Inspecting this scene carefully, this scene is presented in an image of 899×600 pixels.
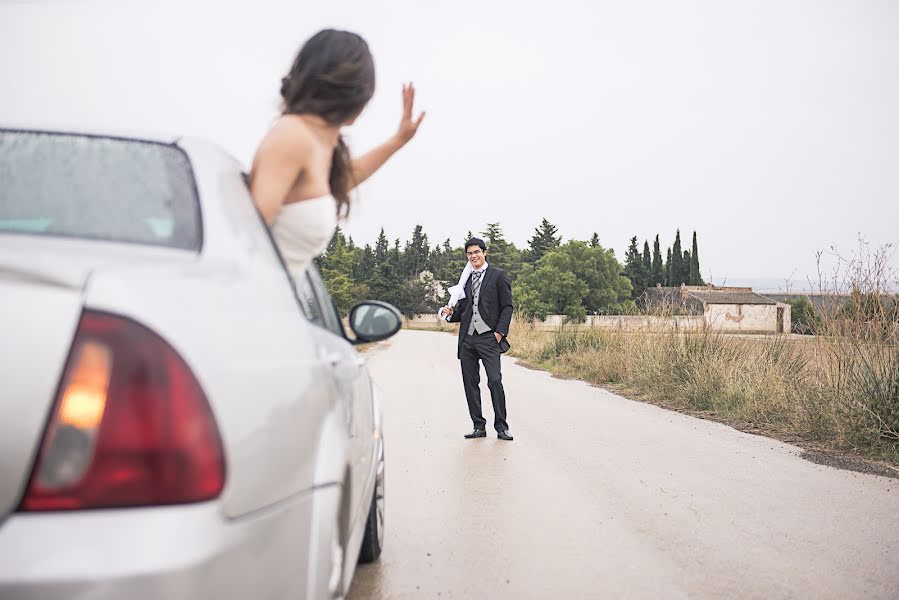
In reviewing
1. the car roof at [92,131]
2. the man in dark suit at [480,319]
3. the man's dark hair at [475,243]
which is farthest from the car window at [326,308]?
the man's dark hair at [475,243]

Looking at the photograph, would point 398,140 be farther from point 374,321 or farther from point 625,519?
point 625,519

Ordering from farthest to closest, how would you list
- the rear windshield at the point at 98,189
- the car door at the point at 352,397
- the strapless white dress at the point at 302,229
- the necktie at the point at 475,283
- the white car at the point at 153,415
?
the necktie at the point at 475,283 < the strapless white dress at the point at 302,229 < the car door at the point at 352,397 < the rear windshield at the point at 98,189 < the white car at the point at 153,415

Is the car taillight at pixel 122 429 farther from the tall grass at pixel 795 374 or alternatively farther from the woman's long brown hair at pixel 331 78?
the tall grass at pixel 795 374

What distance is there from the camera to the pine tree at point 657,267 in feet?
407

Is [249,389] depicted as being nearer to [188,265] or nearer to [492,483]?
[188,265]

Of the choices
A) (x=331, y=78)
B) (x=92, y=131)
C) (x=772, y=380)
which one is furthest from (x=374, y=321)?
(x=772, y=380)

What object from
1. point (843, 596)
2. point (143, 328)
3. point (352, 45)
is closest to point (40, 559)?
point (143, 328)

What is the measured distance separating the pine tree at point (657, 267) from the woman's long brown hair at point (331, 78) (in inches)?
4841

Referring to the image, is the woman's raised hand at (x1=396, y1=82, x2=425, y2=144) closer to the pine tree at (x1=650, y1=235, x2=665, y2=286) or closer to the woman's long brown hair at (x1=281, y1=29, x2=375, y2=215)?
the woman's long brown hair at (x1=281, y1=29, x2=375, y2=215)

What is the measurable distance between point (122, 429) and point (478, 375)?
26.0 ft

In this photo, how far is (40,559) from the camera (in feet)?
4.05

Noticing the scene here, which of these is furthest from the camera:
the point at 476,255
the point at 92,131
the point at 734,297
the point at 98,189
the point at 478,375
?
the point at 734,297

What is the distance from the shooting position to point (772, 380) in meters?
10.6

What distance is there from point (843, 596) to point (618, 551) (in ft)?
3.64
